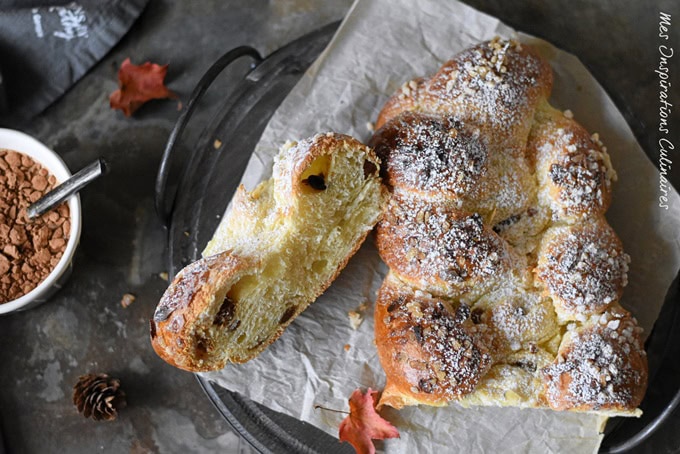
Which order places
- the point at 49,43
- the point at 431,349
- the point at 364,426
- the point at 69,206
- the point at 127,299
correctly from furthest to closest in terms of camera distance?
1. the point at 49,43
2. the point at 127,299
3. the point at 69,206
4. the point at 364,426
5. the point at 431,349

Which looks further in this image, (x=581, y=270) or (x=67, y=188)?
(x=67, y=188)

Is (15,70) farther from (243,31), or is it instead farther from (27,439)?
(27,439)

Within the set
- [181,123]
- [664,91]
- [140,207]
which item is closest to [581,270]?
[664,91]

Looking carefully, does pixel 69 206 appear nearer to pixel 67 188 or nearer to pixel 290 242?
pixel 67 188

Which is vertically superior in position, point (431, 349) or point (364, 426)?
point (431, 349)

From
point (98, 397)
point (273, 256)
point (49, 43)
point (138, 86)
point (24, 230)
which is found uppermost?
point (49, 43)

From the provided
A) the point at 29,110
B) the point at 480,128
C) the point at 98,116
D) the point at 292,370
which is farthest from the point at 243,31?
the point at 292,370
